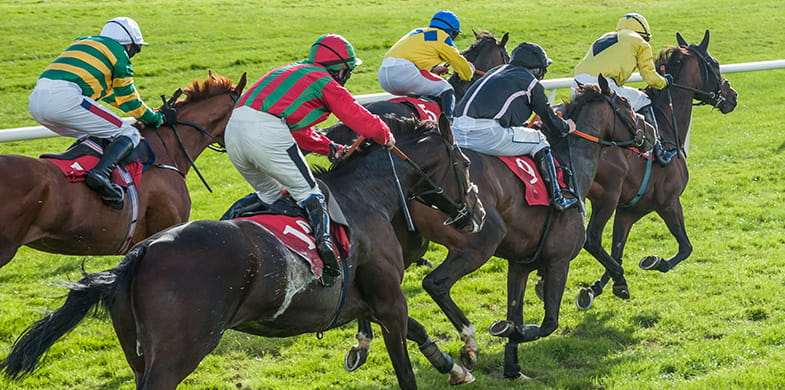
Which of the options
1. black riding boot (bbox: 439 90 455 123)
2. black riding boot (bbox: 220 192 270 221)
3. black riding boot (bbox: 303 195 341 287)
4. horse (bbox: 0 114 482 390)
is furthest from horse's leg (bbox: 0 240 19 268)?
black riding boot (bbox: 439 90 455 123)

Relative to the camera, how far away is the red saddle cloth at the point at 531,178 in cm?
620

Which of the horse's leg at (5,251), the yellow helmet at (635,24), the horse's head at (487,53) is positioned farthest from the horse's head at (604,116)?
the horse's leg at (5,251)

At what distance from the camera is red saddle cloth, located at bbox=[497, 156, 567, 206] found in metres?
6.20

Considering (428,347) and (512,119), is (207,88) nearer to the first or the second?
(512,119)

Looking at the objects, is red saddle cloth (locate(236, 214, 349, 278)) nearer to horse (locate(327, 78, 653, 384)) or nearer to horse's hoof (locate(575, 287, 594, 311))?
horse (locate(327, 78, 653, 384))

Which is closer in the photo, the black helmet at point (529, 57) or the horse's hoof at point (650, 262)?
the black helmet at point (529, 57)

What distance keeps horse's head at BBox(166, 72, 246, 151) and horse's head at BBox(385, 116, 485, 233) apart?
2.42 metres

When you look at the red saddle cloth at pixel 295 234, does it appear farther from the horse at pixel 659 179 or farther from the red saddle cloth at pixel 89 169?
the horse at pixel 659 179

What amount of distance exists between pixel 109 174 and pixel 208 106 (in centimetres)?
140

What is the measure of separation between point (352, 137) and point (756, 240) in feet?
14.6

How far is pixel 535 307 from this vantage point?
7.48 meters

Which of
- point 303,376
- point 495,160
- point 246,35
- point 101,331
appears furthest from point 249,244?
point 246,35

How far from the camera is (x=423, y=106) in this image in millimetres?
8281

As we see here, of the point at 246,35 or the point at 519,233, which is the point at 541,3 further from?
the point at 519,233
